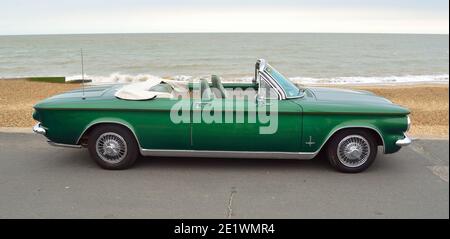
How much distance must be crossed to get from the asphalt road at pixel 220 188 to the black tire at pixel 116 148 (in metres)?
0.13

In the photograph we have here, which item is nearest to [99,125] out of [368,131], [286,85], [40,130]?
[40,130]

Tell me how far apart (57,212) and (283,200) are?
7.14 feet

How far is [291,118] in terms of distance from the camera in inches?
196

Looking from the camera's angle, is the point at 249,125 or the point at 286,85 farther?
the point at 286,85

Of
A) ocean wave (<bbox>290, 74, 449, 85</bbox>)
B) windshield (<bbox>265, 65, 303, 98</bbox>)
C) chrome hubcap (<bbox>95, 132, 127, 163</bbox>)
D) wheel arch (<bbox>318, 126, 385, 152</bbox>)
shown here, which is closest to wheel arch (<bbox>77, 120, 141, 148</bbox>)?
chrome hubcap (<bbox>95, 132, 127, 163</bbox>)

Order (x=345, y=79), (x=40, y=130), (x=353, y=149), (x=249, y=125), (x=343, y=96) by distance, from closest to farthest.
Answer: (x=249, y=125), (x=353, y=149), (x=40, y=130), (x=343, y=96), (x=345, y=79)

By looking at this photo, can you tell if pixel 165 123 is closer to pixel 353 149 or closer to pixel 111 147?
pixel 111 147

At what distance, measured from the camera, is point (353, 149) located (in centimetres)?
509

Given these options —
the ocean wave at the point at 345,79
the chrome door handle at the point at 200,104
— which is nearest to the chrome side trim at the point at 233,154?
the chrome door handle at the point at 200,104

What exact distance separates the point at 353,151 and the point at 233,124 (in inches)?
56.6

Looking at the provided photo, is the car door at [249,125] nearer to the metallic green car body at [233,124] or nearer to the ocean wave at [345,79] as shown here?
Answer: the metallic green car body at [233,124]

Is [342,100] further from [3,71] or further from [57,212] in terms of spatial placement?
[3,71]

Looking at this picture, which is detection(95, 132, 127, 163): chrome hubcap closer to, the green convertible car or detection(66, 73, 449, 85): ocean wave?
the green convertible car

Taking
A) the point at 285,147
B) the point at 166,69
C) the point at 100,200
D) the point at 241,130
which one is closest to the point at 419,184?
the point at 285,147
